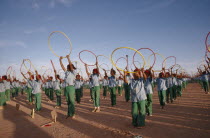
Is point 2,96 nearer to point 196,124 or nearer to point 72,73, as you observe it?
point 72,73

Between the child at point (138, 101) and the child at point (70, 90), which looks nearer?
the child at point (138, 101)

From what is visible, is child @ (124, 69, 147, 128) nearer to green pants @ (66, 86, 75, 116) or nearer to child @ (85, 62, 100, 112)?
green pants @ (66, 86, 75, 116)

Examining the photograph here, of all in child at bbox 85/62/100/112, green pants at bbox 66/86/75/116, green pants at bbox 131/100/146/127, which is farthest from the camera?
child at bbox 85/62/100/112

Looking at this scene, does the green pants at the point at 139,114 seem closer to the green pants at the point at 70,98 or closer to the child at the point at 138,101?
the child at the point at 138,101

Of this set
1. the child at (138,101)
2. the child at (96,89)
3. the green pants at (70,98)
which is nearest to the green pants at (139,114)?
the child at (138,101)

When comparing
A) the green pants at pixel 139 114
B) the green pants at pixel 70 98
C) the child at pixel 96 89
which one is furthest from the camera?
the child at pixel 96 89

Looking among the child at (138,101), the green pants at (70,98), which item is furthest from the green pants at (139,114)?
the green pants at (70,98)

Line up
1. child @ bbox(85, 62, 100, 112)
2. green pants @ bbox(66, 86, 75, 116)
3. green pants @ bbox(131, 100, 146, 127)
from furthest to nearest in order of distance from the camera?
child @ bbox(85, 62, 100, 112) < green pants @ bbox(66, 86, 75, 116) < green pants @ bbox(131, 100, 146, 127)

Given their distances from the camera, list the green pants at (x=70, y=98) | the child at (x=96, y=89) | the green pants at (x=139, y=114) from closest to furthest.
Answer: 1. the green pants at (x=139, y=114)
2. the green pants at (x=70, y=98)
3. the child at (x=96, y=89)

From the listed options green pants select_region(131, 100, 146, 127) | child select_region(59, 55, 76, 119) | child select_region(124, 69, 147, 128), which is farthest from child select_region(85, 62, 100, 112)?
green pants select_region(131, 100, 146, 127)

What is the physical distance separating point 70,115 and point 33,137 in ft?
9.53

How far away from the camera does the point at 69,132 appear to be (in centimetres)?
595

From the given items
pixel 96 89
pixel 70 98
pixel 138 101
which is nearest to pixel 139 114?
pixel 138 101

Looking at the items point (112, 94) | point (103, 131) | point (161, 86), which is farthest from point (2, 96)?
point (161, 86)
